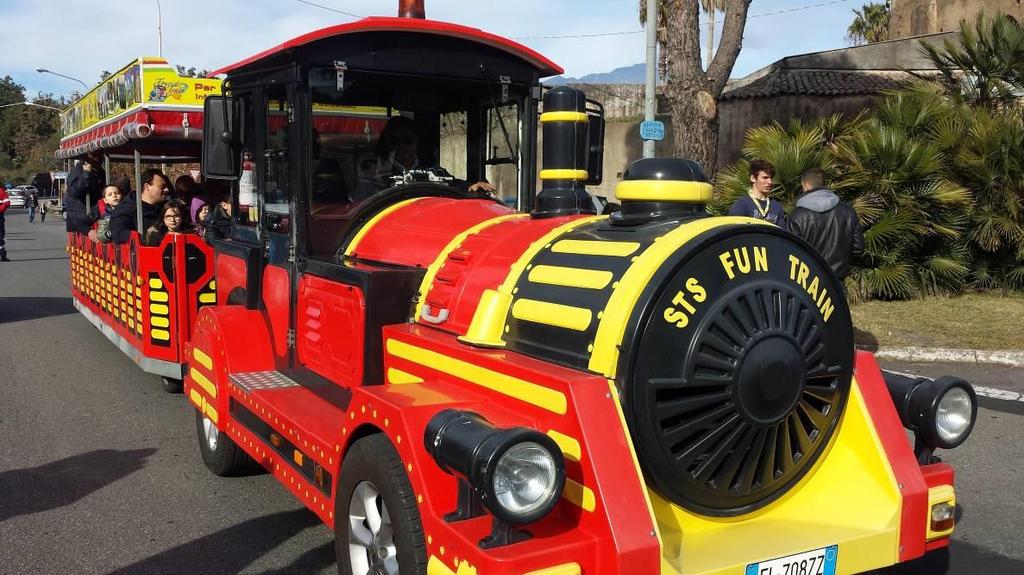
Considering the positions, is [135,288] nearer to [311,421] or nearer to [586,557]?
[311,421]

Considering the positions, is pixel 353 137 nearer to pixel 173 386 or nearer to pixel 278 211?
pixel 278 211

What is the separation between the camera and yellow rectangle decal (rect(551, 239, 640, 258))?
2.89 metres

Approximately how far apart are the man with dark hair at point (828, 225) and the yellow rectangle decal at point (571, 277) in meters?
4.27

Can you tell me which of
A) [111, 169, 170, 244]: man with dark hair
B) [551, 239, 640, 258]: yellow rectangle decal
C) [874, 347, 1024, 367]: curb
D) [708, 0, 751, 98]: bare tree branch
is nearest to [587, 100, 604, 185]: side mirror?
[551, 239, 640, 258]: yellow rectangle decal

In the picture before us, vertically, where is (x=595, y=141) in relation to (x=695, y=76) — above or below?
below

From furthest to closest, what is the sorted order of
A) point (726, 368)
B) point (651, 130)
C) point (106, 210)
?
point (651, 130) → point (106, 210) → point (726, 368)

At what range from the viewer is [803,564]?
2695mm

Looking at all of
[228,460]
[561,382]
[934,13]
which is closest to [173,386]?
[228,460]

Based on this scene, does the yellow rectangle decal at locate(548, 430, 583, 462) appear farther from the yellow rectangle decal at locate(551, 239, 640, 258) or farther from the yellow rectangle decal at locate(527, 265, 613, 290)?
the yellow rectangle decal at locate(551, 239, 640, 258)

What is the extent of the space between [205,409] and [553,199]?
2.49m

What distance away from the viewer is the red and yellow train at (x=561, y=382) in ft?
Result: 8.25

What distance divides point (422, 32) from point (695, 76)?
863 cm

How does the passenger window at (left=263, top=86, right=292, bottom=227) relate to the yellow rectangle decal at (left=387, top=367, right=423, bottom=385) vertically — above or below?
above

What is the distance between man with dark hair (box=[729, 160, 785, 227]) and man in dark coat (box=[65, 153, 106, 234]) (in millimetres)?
6721
